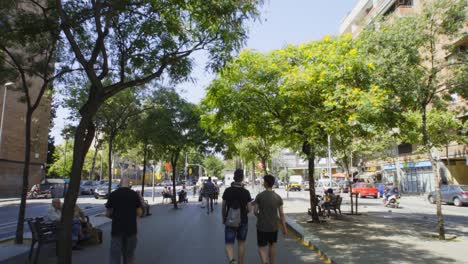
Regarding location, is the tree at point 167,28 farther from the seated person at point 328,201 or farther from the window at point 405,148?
the window at point 405,148

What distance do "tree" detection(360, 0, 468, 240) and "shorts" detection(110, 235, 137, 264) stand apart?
839 centimetres

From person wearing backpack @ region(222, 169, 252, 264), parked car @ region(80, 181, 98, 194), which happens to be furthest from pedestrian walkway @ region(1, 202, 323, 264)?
parked car @ region(80, 181, 98, 194)

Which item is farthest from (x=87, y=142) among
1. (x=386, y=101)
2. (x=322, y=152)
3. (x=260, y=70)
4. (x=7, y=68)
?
(x=322, y=152)

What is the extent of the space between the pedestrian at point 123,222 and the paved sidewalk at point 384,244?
395 centimetres

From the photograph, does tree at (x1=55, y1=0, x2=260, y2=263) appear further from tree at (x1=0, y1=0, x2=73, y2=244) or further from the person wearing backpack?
the person wearing backpack

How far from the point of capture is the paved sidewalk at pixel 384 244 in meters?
7.89

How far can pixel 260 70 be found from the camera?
42.8 feet

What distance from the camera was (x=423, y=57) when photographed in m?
11.5

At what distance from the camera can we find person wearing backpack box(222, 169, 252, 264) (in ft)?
22.7

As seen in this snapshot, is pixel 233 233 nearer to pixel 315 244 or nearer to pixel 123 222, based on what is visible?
pixel 123 222

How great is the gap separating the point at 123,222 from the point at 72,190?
46.6 inches

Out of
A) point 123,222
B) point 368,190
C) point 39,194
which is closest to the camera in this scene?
point 123,222

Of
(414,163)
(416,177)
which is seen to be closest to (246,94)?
(414,163)

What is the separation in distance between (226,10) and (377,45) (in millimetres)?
5132
